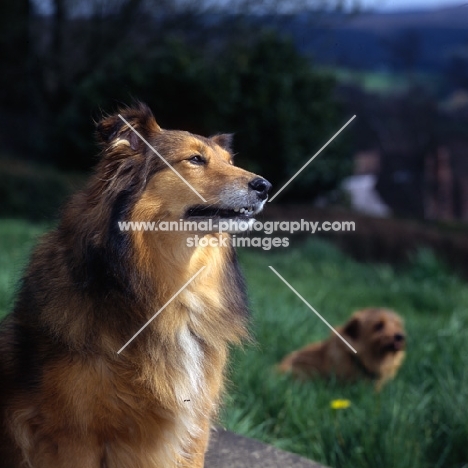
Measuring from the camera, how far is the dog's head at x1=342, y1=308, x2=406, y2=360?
579cm

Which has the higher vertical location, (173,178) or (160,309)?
(173,178)

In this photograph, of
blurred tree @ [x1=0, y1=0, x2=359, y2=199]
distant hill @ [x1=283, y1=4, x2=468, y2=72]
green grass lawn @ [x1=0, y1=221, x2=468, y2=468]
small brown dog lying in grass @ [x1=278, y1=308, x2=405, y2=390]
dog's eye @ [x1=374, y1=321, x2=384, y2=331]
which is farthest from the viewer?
blurred tree @ [x1=0, y1=0, x2=359, y2=199]

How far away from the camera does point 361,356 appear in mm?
5848

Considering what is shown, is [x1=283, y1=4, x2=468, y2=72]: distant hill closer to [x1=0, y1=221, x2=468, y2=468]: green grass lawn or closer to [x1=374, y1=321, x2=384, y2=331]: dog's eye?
[x1=0, y1=221, x2=468, y2=468]: green grass lawn

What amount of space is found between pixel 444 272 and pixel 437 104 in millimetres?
2456

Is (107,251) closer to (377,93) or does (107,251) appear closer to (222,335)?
(222,335)

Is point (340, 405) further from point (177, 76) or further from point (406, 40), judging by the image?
point (177, 76)

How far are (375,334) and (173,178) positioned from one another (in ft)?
11.3

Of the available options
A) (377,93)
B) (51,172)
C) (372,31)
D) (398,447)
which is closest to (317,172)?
(377,93)

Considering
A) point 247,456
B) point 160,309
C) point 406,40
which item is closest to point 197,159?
point 160,309

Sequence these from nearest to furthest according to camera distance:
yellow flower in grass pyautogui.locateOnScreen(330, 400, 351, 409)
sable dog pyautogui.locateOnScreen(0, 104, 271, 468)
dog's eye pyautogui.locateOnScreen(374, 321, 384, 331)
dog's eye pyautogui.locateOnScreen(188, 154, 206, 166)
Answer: sable dog pyautogui.locateOnScreen(0, 104, 271, 468), dog's eye pyautogui.locateOnScreen(188, 154, 206, 166), yellow flower in grass pyautogui.locateOnScreen(330, 400, 351, 409), dog's eye pyautogui.locateOnScreen(374, 321, 384, 331)

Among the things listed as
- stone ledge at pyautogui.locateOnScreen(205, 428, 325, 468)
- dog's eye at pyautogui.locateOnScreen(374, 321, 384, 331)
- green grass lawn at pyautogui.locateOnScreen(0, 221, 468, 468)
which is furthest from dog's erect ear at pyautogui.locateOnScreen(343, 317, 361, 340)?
stone ledge at pyautogui.locateOnScreen(205, 428, 325, 468)

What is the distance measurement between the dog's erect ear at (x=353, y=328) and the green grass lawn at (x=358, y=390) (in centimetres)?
47

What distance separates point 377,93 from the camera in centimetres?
1066
